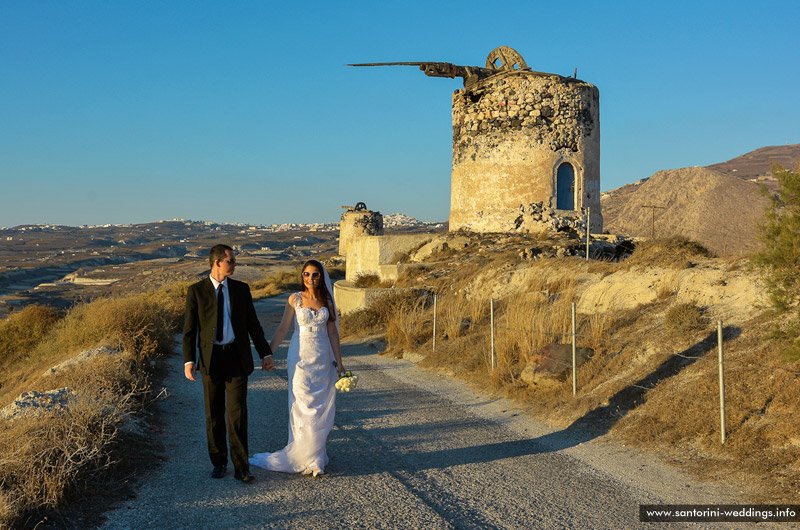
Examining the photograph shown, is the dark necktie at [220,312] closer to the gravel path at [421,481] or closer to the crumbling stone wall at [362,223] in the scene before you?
the gravel path at [421,481]

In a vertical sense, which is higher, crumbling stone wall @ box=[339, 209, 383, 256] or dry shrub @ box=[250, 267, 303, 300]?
crumbling stone wall @ box=[339, 209, 383, 256]

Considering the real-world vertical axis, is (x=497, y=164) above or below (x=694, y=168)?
below

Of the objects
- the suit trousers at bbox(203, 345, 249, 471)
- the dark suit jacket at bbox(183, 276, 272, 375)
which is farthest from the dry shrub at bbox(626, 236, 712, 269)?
the suit trousers at bbox(203, 345, 249, 471)

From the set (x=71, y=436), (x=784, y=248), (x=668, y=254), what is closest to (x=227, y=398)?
(x=71, y=436)

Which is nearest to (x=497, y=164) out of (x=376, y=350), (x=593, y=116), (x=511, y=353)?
(x=593, y=116)

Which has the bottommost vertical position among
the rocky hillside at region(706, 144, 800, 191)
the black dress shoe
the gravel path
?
the gravel path

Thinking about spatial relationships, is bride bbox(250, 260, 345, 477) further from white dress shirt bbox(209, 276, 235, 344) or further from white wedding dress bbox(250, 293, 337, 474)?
white dress shirt bbox(209, 276, 235, 344)

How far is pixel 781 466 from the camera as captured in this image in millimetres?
5379

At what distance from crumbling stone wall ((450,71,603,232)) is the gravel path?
10882 mm

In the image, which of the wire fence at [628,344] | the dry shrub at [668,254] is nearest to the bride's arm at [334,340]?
the wire fence at [628,344]

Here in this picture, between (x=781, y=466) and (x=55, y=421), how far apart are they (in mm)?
6304

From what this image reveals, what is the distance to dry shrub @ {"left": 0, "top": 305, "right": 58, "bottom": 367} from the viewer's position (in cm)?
1755

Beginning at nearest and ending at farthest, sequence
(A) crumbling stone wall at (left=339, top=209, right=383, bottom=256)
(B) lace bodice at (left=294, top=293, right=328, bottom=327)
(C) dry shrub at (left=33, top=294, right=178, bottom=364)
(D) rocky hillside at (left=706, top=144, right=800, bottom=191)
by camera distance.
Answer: (B) lace bodice at (left=294, top=293, right=328, bottom=327), (C) dry shrub at (left=33, top=294, right=178, bottom=364), (A) crumbling stone wall at (left=339, top=209, right=383, bottom=256), (D) rocky hillside at (left=706, top=144, right=800, bottom=191)

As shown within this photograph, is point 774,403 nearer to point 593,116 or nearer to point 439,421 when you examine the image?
point 439,421
